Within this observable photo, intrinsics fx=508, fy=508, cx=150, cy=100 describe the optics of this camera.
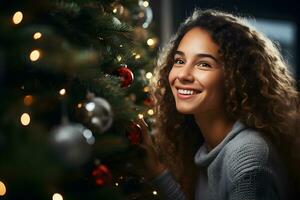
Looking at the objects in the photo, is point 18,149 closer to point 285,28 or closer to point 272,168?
point 272,168

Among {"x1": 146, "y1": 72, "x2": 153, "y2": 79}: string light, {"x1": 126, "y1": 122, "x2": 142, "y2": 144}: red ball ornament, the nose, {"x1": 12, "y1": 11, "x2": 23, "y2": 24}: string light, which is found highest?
{"x1": 12, "y1": 11, "x2": 23, "y2": 24}: string light

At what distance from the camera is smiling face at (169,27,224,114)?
4.92 ft

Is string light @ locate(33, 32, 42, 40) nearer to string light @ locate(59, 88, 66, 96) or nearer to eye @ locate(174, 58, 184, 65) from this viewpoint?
string light @ locate(59, 88, 66, 96)

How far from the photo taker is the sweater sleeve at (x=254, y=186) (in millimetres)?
1345

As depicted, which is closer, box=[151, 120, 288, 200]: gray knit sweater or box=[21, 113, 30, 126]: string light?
box=[21, 113, 30, 126]: string light

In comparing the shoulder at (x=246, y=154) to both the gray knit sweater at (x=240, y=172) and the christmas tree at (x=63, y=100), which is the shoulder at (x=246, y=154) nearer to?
the gray knit sweater at (x=240, y=172)

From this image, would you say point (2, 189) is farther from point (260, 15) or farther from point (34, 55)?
point (260, 15)

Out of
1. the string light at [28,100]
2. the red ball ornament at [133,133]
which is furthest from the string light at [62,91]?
the red ball ornament at [133,133]

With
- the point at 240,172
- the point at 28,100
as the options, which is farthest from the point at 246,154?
the point at 28,100

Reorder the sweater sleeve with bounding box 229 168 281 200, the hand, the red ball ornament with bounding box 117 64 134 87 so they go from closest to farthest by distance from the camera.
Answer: the red ball ornament with bounding box 117 64 134 87 < the sweater sleeve with bounding box 229 168 281 200 < the hand

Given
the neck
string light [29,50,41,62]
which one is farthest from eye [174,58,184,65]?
string light [29,50,41,62]

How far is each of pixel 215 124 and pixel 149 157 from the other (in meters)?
0.24

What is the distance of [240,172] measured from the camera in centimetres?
136

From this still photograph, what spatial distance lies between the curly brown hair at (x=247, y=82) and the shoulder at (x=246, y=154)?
66mm
